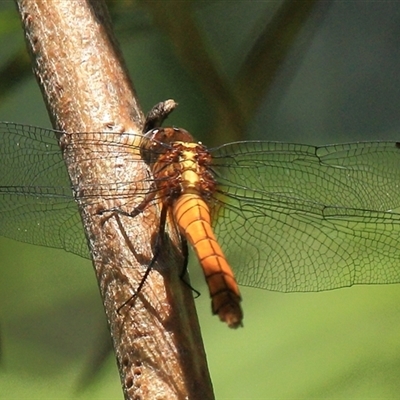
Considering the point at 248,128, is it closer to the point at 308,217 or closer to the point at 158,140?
the point at 308,217

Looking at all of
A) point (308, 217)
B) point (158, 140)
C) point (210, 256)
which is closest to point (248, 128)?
point (308, 217)

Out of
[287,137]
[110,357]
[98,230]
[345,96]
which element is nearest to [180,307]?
[98,230]

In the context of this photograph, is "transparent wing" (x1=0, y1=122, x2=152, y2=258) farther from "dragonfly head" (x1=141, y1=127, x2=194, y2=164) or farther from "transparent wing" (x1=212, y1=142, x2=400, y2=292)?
"transparent wing" (x1=212, y1=142, x2=400, y2=292)

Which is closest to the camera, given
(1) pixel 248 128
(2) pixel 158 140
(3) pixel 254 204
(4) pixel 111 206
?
(4) pixel 111 206

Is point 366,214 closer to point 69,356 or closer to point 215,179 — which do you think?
point 215,179

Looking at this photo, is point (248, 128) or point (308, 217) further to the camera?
point (248, 128)

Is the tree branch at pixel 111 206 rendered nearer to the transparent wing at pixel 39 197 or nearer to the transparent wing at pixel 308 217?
the transparent wing at pixel 39 197

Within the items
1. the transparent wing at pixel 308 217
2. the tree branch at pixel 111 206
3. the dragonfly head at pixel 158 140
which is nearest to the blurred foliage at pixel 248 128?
the transparent wing at pixel 308 217
